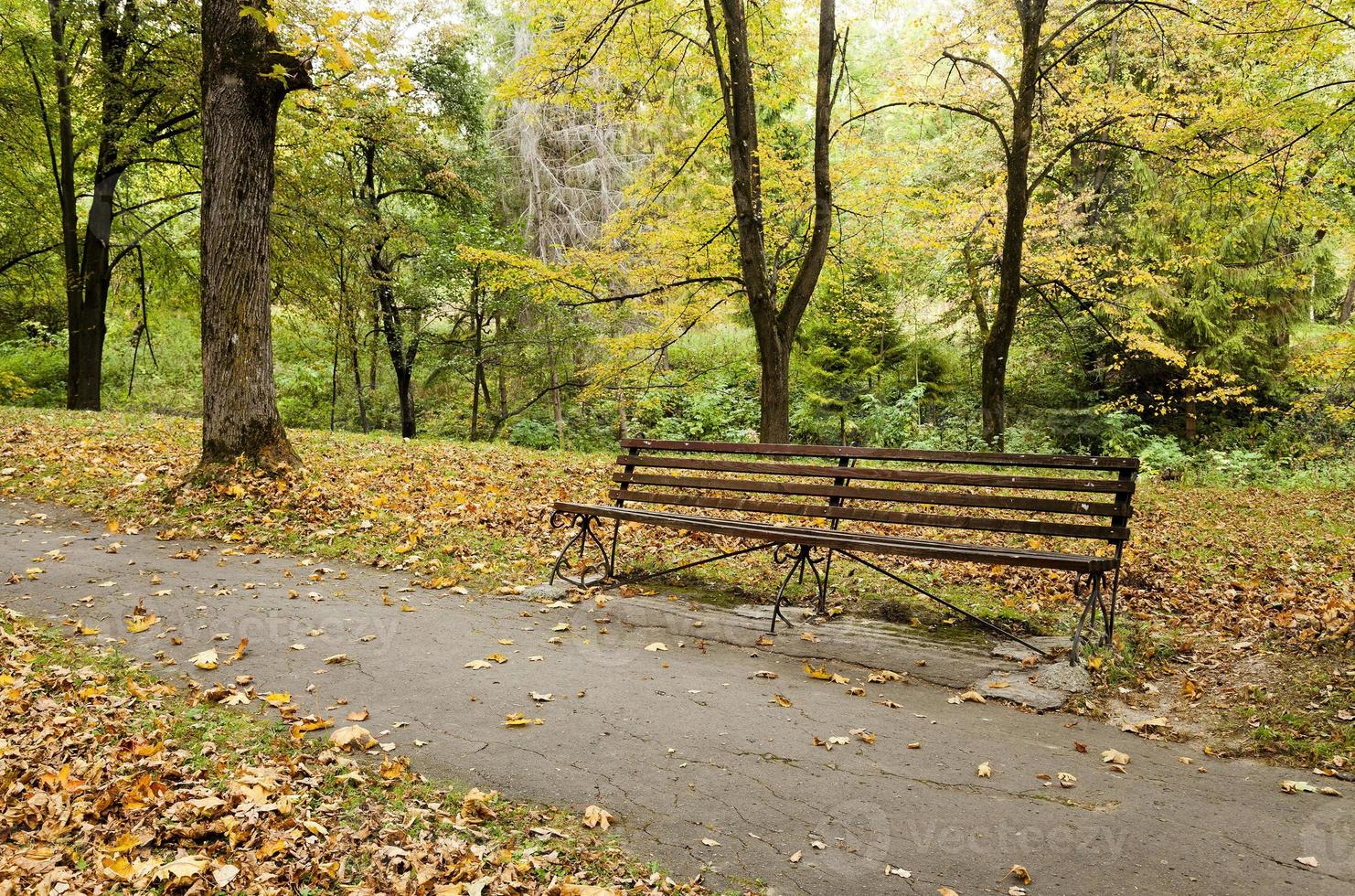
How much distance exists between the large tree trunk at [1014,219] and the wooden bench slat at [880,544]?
6.69 meters

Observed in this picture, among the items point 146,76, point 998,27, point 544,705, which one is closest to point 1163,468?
point 998,27

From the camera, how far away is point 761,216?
36.7 feet

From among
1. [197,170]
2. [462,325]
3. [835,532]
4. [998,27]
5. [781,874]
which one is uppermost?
[998,27]

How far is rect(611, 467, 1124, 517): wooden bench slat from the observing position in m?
4.89

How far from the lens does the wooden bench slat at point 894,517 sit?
4.82 m

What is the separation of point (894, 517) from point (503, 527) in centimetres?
379

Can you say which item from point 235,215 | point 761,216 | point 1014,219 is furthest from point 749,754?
point 1014,219

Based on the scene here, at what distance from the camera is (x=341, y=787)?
10.4 ft

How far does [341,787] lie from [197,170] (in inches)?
655

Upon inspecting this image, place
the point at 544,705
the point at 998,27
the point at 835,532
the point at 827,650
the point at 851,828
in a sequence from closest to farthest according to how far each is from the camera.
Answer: the point at 851,828 < the point at 544,705 < the point at 827,650 < the point at 835,532 < the point at 998,27

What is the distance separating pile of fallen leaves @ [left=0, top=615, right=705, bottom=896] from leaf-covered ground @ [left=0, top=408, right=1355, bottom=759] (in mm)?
2856

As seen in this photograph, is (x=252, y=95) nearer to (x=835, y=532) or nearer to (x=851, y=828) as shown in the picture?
(x=835, y=532)

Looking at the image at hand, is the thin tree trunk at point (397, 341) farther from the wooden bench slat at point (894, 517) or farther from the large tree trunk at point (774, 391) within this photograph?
the wooden bench slat at point (894, 517)

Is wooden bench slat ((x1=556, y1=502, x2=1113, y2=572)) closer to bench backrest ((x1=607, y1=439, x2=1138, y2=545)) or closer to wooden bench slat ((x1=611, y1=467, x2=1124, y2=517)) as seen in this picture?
bench backrest ((x1=607, y1=439, x2=1138, y2=545))
